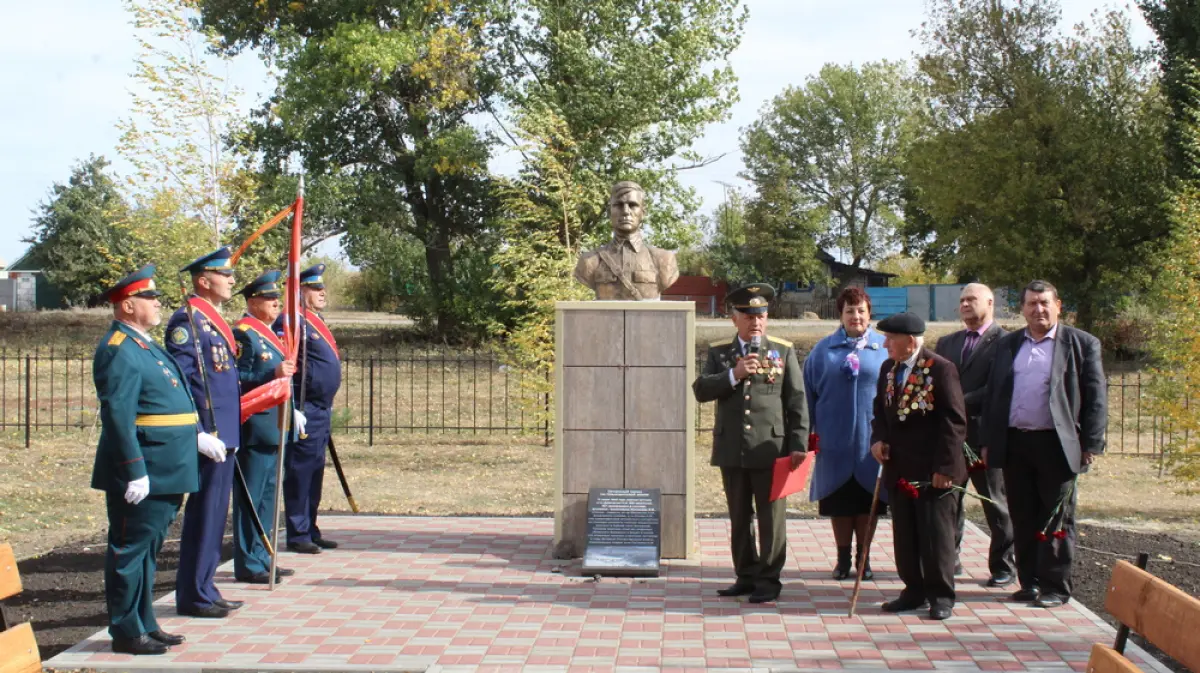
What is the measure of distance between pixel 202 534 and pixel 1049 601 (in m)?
4.59

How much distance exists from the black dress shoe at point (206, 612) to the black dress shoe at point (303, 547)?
5.21 feet

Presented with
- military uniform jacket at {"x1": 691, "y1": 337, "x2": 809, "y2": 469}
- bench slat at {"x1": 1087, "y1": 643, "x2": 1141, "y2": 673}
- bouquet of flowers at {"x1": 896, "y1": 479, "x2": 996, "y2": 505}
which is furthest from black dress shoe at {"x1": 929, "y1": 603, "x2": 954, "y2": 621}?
bench slat at {"x1": 1087, "y1": 643, "x2": 1141, "y2": 673}

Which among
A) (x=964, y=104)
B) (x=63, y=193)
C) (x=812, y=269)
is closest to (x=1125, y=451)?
(x=964, y=104)

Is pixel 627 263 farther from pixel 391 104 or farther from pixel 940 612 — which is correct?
pixel 391 104

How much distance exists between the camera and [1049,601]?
6.32 m

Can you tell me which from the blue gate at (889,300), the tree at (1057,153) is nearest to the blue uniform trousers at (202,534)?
the tree at (1057,153)

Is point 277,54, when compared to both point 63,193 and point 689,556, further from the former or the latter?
point 63,193

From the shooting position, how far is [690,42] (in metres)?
23.6

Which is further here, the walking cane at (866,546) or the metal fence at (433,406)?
the metal fence at (433,406)

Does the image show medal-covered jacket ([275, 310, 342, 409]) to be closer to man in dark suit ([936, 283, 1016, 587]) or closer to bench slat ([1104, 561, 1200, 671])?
man in dark suit ([936, 283, 1016, 587])

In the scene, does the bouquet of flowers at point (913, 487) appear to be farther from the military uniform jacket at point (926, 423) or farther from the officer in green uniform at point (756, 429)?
the officer in green uniform at point (756, 429)

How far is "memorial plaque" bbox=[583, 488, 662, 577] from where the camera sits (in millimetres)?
7055

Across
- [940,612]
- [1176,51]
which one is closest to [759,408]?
[940,612]

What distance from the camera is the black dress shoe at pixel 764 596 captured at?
21.1ft
